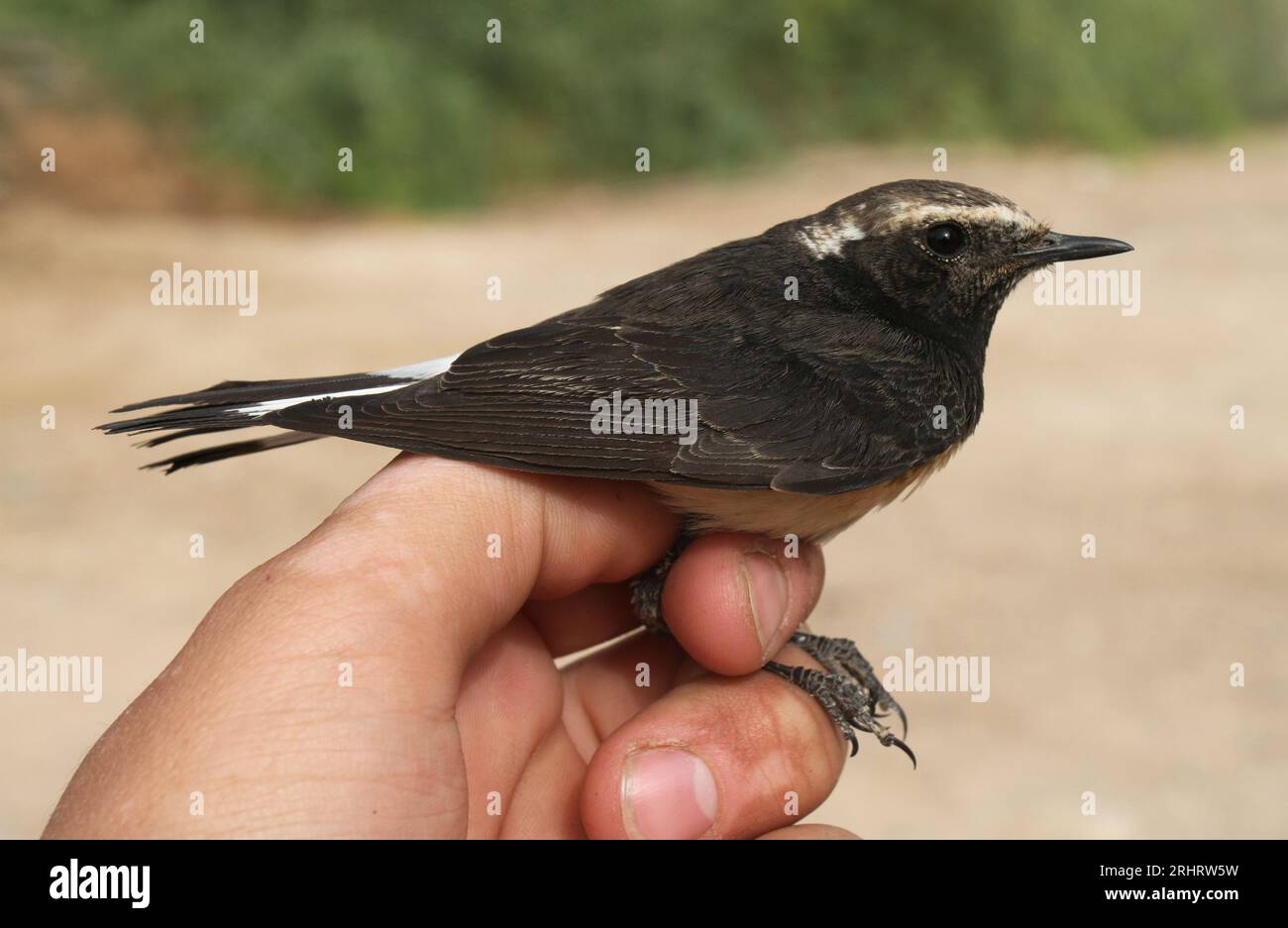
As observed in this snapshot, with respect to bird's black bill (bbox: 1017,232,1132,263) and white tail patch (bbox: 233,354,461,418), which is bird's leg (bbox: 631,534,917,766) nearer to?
white tail patch (bbox: 233,354,461,418)

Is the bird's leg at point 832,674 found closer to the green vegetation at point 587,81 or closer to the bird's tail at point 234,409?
the bird's tail at point 234,409

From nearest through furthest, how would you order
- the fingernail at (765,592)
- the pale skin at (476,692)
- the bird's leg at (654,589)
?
the pale skin at (476,692) < the fingernail at (765,592) < the bird's leg at (654,589)

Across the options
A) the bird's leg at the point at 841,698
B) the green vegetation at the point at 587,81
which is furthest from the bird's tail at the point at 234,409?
the green vegetation at the point at 587,81

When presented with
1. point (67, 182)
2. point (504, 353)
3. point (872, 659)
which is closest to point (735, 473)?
point (504, 353)

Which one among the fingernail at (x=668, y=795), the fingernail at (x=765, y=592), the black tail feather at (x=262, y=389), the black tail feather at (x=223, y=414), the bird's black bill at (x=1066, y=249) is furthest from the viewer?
the bird's black bill at (x=1066, y=249)

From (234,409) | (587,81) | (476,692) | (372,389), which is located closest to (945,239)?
(372,389)

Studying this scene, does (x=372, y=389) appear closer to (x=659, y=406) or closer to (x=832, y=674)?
(x=659, y=406)
